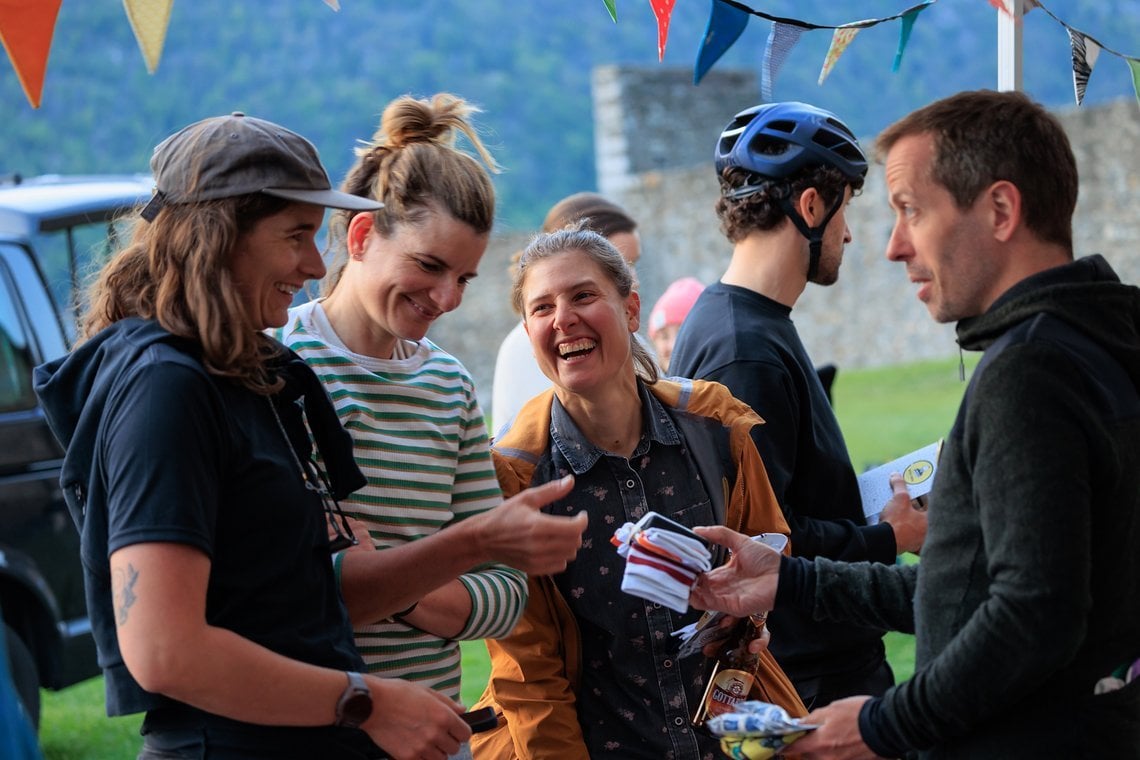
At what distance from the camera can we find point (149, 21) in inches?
93.8

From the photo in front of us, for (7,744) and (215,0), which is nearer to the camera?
(7,744)

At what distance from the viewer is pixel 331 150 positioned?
32.3 metres

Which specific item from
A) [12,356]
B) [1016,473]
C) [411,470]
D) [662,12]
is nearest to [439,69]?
[12,356]

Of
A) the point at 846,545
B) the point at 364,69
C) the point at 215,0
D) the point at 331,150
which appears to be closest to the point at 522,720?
the point at 846,545

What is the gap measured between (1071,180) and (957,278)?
0.23m

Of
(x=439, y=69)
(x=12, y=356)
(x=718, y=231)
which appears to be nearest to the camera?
(x=12, y=356)

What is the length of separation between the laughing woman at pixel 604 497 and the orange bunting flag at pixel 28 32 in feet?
3.34

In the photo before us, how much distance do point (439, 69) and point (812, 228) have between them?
36020 mm

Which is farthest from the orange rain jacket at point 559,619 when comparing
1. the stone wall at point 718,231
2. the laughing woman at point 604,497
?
the stone wall at point 718,231

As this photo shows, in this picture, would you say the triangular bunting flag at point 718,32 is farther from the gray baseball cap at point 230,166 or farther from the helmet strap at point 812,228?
the gray baseball cap at point 230,166

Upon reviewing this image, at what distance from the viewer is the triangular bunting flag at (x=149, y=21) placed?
237 cm

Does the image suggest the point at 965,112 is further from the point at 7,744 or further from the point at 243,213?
the point at 7,744

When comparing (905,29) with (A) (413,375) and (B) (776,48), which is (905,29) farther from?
(A) (413,375)

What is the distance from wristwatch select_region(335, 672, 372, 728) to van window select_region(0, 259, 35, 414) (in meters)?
3.82
